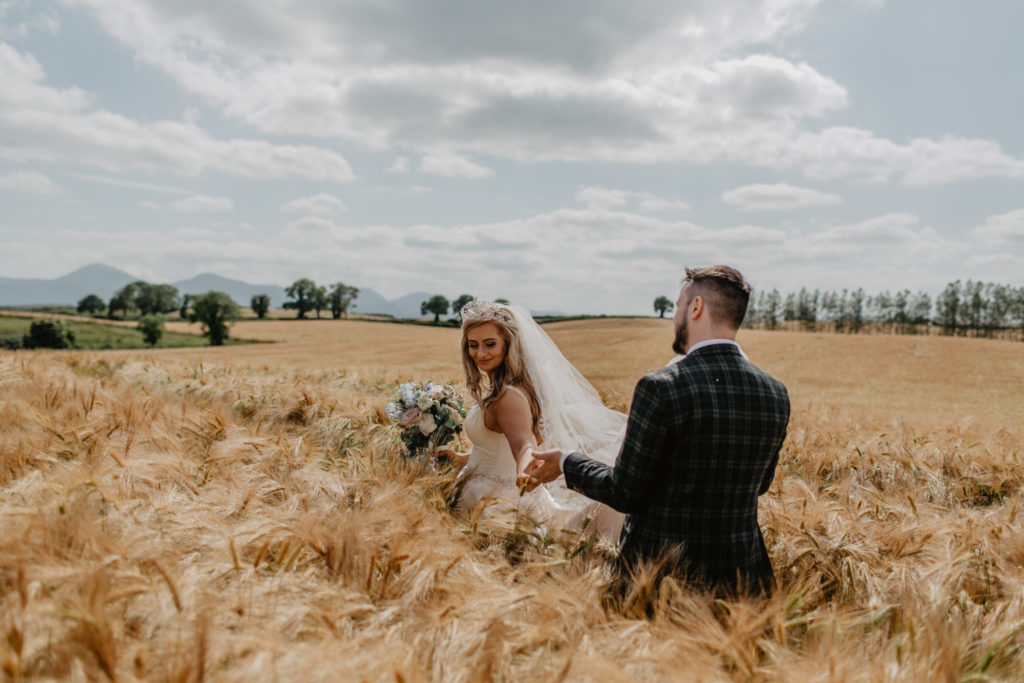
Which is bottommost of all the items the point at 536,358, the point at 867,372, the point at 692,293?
the point at 867,372

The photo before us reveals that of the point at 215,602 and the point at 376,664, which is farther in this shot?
the point at 215,602

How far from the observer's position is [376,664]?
1.65m

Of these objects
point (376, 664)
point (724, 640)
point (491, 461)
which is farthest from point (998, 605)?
point (491, 461)

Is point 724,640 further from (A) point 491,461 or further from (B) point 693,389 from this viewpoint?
(A) point 491,461

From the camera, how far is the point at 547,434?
5.00m

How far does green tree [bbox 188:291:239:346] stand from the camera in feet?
216

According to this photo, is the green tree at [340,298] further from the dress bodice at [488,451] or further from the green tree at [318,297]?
the dress bodice at [488,451]

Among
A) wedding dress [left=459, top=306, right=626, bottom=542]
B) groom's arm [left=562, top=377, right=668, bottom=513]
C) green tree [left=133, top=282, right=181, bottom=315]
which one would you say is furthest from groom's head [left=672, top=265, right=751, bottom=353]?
green tree [left=133, top=282, right=181, bottom=315]

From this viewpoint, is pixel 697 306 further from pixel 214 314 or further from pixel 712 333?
pixel 214 314

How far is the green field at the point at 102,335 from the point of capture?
188ft

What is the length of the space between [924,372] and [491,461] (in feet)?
145

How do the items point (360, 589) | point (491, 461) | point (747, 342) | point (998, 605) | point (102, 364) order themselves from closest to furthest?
1. point (360, 589)
2. point (998, 605)
3. point (491, 461)
4. point (102, 364)
5. point (747, 342)

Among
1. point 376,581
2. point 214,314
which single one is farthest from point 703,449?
point 214,314

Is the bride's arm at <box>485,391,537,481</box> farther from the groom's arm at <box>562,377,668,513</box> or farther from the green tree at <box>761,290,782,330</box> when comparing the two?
the green tree at <box>761,290,782,330</box>
